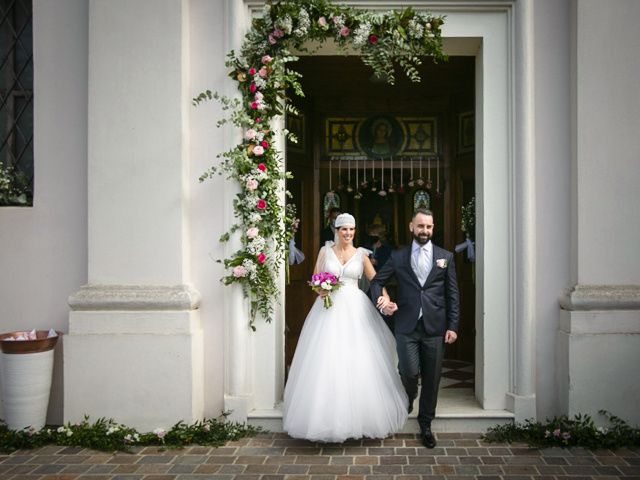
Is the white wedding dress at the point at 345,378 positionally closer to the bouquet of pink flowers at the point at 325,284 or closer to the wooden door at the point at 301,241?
the bouquet of pink flowers at the point at 325,284

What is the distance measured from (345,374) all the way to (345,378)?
38 millimetres

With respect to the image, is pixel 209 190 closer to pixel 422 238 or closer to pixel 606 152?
pixel 422 238

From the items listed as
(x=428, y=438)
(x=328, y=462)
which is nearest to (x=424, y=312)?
(x=428, y=438)

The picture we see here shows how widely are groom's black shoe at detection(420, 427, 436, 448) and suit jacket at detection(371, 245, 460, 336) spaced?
0.91 metres

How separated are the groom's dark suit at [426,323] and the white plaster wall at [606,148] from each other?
4.34ft

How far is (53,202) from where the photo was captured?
240 inches

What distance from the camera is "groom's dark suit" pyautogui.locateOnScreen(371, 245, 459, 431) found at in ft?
18.0

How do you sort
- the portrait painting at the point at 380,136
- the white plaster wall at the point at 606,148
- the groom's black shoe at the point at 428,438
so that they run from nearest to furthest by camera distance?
the groom's black shoe at the point at 428,438
the white plaster wall at the point at 606,148
the portrait painting at the point at 380,136

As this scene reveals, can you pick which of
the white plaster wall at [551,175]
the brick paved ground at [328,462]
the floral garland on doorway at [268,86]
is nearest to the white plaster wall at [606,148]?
the white plaster wall at [551,175]

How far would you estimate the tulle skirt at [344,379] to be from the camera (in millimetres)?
5234

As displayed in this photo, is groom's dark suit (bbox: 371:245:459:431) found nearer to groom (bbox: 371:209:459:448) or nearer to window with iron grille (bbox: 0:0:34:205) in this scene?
groom (bbox: 371:209:459:448)

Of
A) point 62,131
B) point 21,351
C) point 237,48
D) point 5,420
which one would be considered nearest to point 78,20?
point 62,131

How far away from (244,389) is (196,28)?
3.75 m

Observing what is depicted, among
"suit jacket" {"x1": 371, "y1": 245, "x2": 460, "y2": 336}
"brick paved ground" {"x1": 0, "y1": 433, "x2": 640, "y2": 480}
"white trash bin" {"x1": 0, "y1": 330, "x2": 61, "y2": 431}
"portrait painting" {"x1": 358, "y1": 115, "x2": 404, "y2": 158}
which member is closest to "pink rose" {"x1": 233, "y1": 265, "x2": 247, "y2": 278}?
"suit jacket" {"x1": 371, "y1": 245, "x2": 460, "y2": 336}
